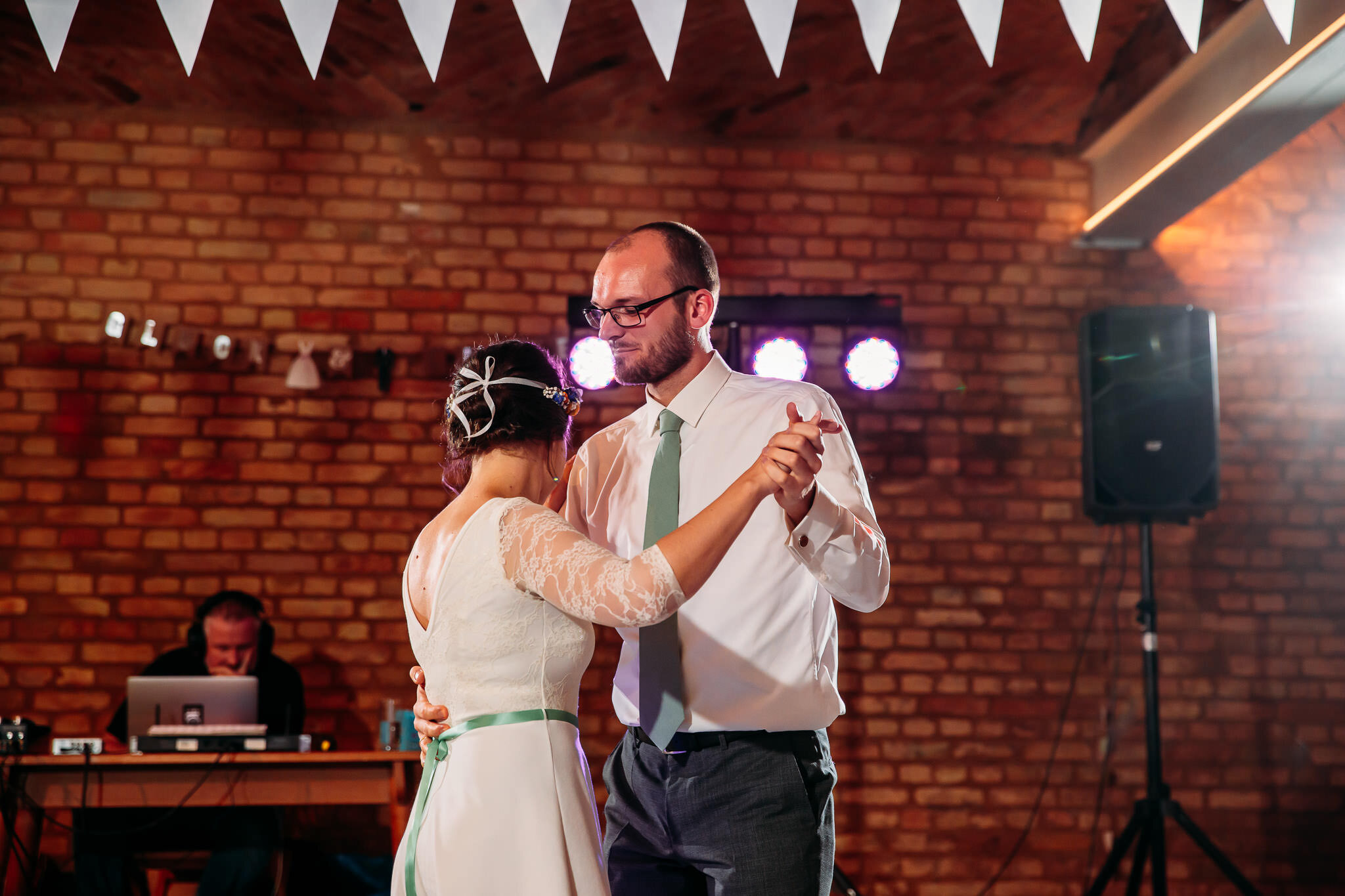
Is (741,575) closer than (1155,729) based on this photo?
Yes

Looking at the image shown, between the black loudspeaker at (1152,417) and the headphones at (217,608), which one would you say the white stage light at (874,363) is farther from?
the headphones at (217,608)

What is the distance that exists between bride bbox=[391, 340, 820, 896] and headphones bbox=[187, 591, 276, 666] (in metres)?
2.60

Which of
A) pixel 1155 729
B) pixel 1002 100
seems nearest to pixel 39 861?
pixel 1155 729

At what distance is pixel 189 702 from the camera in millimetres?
3680

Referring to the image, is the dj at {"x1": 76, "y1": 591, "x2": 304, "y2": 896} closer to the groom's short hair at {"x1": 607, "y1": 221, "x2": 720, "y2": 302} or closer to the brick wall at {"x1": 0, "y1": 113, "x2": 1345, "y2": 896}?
the brick wall at {"x1": 0, "y1": 113, "x2": 1345, "y2": 896}

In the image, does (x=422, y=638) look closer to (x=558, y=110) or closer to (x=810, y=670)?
(x=810, y=670)

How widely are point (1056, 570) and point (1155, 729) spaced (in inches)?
35.5

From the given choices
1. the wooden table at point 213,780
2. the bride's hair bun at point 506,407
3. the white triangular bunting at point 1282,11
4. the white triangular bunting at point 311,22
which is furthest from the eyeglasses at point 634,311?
the wooden table at point 213,780

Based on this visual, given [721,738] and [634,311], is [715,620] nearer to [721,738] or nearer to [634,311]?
[721,738]

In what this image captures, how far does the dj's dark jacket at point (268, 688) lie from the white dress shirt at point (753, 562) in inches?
94.5

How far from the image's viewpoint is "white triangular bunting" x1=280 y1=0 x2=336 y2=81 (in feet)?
6.45

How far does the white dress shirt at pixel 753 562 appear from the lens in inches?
72.5

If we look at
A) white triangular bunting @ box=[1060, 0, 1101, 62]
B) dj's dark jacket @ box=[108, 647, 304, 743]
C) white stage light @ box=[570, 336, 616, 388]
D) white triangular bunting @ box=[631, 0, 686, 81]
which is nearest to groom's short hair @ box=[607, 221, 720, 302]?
white triangular bunting @ box=[631, 0, 686, 81]

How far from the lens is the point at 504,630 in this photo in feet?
5.46
